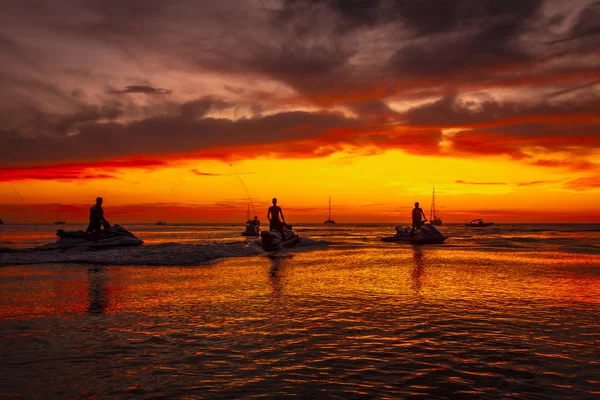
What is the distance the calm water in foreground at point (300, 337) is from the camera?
5.26 m

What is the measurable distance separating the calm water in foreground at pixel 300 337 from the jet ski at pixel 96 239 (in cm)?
996

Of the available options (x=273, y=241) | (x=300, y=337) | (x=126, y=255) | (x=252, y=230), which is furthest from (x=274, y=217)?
(x=252, y=230)

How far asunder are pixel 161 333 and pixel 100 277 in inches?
358

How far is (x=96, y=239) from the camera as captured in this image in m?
25.3

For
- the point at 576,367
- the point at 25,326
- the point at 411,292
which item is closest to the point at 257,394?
the point at 576,367


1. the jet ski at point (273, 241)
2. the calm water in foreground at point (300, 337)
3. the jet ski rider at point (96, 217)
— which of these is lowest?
the calm water in foreground at point (300, 337)

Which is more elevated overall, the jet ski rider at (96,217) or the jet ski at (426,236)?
the jet ski rider at (96,217)

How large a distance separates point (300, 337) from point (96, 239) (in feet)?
70.0

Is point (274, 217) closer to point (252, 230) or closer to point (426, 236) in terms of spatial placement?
point (426, 236)

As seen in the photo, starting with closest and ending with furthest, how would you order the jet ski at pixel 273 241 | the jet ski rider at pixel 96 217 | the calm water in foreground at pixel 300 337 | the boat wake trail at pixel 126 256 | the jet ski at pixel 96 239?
1. the calm water in foreground at pixel 300 337
2. the boat wake trail at pixel 126 256
3. the jet ski at pixel 96 239
4. the jet ski rider at pixel 96 217
5. the jet ski at pixel 273 241

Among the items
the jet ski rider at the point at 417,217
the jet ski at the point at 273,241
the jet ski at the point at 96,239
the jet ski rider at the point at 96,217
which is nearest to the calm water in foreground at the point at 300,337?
the jet ski at the point at 96,239

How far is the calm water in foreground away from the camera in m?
5.26

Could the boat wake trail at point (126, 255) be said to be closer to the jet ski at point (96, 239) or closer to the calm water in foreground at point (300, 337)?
the jet ski at point (96, 239)

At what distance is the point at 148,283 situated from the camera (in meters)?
14.1
